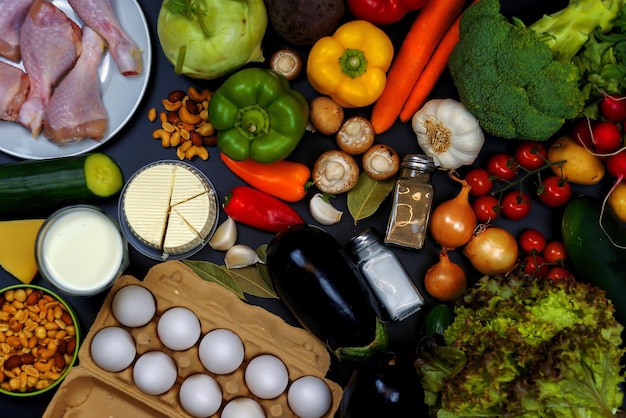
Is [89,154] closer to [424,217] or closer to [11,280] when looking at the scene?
[11,280]

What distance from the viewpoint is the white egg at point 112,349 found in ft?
4.53

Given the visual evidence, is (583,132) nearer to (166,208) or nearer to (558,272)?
(558,272)

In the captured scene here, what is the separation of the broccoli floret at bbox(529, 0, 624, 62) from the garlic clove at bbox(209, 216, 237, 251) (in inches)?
31.8

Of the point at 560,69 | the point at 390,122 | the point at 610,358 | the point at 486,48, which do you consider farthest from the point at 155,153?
the point at 610,358

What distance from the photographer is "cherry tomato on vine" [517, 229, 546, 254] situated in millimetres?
1523

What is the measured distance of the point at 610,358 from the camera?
3.72ft

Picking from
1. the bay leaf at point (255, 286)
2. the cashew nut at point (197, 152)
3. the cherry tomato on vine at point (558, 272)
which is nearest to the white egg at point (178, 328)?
the bay leaf at point (255, 286)

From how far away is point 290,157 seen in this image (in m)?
1.59

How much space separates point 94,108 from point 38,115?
138mm

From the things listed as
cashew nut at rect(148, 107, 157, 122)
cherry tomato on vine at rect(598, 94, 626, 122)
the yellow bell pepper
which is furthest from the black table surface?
cherry tomato on vine at rect(598, 94, 626, 122)

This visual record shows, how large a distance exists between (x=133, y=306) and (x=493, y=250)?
0.83 metres

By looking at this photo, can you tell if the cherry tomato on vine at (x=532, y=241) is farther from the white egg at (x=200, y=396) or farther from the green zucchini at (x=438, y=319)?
the white egg at (x=200, y=396)

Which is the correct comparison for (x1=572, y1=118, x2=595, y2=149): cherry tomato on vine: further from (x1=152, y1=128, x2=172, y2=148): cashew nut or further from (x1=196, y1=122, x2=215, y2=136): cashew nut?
(x1=152, y1=128, x2=172, y2=148): cashew nut

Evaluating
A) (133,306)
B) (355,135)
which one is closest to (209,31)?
(355,135)
